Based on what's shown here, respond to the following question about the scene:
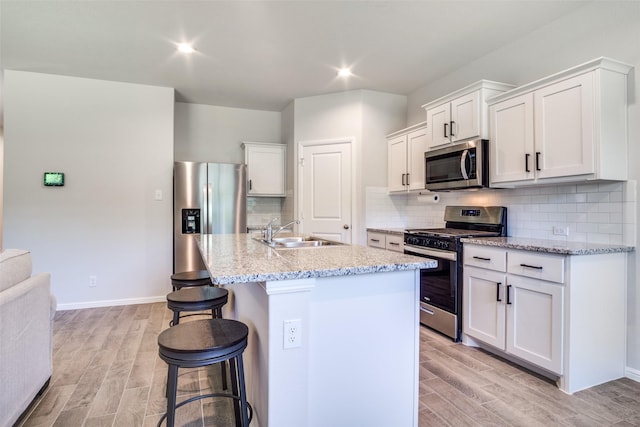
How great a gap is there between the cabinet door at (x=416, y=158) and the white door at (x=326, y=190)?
793 mm

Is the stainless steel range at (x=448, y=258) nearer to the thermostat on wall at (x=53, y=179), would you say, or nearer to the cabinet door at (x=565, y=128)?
the cabinet door at (x=565, y=128)

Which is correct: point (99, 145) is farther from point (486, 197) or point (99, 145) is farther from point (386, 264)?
point (486, 197)

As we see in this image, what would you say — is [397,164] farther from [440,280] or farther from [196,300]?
[196,300]

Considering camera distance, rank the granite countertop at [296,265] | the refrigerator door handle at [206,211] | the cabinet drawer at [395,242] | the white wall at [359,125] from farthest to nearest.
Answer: the white wall at [359,125] < the refrigerator door handle at [206,211] < the cabinet drawer at [395,242] < the granite countertop at [296,265]

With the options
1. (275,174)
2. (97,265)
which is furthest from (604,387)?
(97,265)

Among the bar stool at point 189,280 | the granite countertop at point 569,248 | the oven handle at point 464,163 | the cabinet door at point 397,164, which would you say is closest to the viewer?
the granite countertop at point 569,248

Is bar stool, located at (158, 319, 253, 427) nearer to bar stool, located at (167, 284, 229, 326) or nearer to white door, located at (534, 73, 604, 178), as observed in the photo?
bar stool, located at (167, 284, 229, 326)

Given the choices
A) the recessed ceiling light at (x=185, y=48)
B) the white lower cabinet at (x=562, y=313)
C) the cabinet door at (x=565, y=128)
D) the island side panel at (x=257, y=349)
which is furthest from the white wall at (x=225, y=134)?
the cabinet door at (x=565, y=128)

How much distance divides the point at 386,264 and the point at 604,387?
6.36 feet

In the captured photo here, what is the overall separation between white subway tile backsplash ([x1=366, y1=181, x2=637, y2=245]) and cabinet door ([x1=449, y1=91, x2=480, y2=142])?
2.07ft

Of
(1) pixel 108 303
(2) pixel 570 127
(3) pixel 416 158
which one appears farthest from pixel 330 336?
(1) pixel 108 303

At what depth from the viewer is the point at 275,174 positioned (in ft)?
16.5

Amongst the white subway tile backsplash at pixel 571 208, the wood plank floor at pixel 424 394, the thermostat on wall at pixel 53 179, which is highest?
the thermostat on wall at pixel 53 179

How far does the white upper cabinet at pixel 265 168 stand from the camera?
16.1 ft
